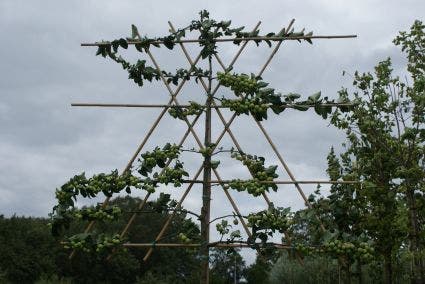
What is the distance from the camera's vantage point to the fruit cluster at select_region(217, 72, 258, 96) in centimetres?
740

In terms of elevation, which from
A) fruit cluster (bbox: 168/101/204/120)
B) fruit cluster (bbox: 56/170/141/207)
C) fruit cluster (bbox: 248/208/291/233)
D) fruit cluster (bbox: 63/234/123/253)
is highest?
fruit cluster (bbox: 168/101/204/120)

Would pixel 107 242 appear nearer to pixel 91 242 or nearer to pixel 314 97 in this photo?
pixel 91 242

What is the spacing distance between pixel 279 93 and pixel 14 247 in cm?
2548

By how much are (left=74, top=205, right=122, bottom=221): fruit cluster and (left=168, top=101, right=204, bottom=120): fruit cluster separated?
131 centimetres

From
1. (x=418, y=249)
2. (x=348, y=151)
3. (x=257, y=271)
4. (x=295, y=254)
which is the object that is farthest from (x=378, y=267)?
(x=257, y=271)

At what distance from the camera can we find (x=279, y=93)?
745cm

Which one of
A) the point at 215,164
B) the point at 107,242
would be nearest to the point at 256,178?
the point at 215,164

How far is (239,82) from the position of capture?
7414 mm

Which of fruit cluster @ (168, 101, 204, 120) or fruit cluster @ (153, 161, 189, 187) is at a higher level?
fruit cluster @ (168, 101, 204, 120)

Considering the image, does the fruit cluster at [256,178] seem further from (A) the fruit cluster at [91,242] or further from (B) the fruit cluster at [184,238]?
(A) the fruit cluster at [91,242]

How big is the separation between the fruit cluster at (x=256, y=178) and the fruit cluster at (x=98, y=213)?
145 cm

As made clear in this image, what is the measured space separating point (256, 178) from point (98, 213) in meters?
1.88

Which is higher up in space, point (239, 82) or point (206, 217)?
point (239, 82)

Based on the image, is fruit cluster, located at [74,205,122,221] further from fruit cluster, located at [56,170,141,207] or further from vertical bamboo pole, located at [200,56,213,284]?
vertical bamboo pole, located at [200,56,213,284]
